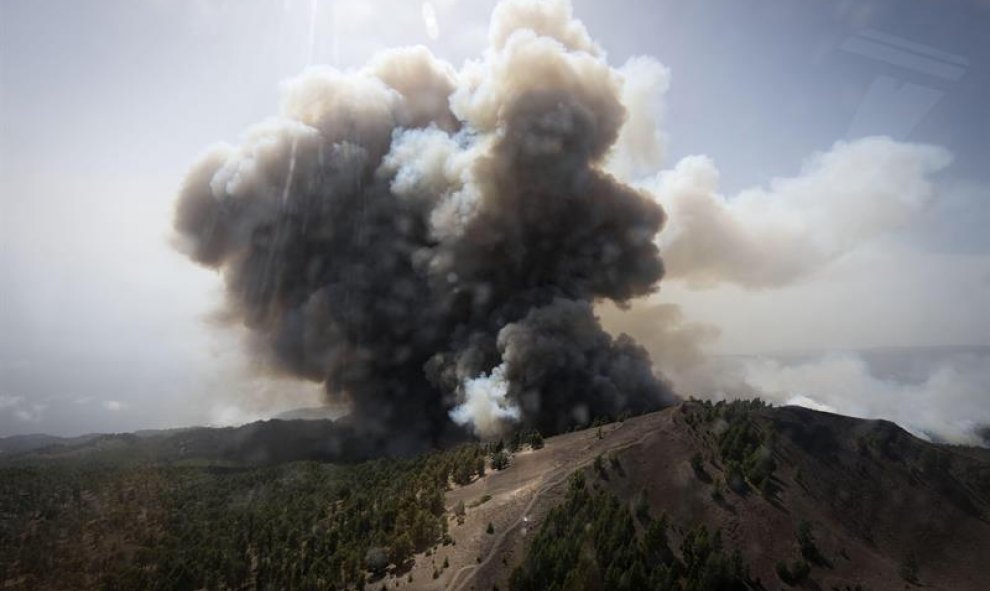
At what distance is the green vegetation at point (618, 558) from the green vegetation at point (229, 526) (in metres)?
6.06

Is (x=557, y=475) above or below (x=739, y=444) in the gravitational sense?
below

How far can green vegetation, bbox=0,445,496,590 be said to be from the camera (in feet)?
99.4

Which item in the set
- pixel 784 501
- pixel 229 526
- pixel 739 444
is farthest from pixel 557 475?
pixel 229 526

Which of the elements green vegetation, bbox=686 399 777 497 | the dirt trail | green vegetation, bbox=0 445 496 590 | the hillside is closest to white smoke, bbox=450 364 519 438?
green vegetation, bbox=0 445 496 590

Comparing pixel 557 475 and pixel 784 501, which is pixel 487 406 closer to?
pixel 557 475

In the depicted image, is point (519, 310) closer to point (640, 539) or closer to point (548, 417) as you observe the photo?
point (548, 417)

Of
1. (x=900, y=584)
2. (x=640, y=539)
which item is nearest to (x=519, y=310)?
(x=640, y=539)

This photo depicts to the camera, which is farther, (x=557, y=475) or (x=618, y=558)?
(x=557, y=475)

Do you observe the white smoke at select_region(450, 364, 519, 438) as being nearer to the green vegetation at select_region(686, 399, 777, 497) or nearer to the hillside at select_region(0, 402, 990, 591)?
the hillside at select_region(0, 402, 990, 591)

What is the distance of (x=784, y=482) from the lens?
1313 inches

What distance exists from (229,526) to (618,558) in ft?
86.5

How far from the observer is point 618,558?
24.3m

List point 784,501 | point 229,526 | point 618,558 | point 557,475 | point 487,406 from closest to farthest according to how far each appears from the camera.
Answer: point 618,558 < point 784,501 < point 557,475 < point 229,526 < point 487,406

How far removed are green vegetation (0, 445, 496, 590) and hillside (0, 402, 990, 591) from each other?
151 millimetres
